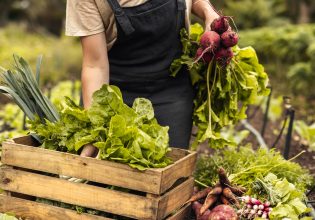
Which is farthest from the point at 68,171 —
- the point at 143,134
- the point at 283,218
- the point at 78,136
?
the point at 283,218

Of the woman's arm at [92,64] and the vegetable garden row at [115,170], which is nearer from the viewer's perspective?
the vegetable garden row at [115,170]

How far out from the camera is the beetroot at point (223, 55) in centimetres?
351

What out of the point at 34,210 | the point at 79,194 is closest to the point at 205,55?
the point at 79,194

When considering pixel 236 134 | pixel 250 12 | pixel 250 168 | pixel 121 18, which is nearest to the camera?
pixel 121 18

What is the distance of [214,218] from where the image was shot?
323 cm

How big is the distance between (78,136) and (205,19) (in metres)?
1.29

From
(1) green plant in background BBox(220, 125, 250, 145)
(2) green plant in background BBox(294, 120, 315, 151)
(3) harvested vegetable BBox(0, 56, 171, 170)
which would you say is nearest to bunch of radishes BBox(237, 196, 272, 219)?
(3) harvested vegetable BBox(0, 56, 171, 170)

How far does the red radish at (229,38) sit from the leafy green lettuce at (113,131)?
608mm

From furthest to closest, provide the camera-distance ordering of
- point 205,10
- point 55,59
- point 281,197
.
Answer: point 55,59 → point 205,10 → point 281,197

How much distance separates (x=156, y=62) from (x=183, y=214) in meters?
1.10

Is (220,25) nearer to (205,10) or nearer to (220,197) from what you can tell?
(205,10)

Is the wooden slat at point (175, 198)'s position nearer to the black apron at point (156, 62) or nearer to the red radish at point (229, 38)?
the black apron at point (156, 62)

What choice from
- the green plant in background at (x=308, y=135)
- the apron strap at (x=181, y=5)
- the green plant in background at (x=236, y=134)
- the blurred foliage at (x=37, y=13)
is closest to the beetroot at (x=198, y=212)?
the apron strap at (x=181, y=5)

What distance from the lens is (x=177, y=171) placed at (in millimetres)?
3143
